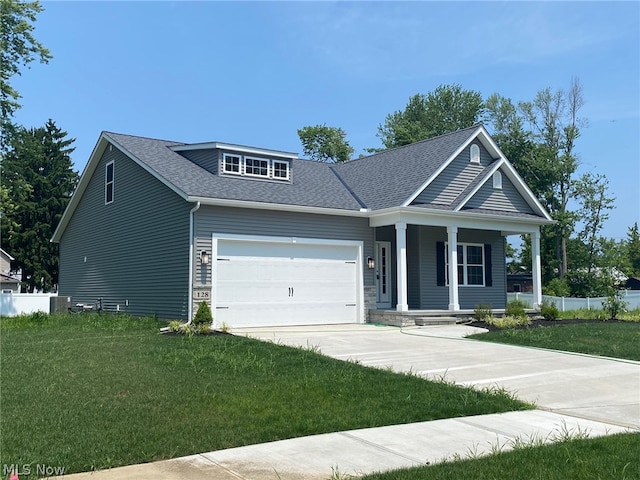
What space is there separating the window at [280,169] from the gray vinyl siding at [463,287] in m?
4.86

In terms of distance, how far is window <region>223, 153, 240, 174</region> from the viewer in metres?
17.1

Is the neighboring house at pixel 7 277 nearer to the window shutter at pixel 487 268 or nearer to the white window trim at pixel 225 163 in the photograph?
the white window trim at pixel 225 163

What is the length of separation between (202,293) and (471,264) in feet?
→ 33.2

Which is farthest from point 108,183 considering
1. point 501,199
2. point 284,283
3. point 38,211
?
point 38,211

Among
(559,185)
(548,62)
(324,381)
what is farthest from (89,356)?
(559,185)

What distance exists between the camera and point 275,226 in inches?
627

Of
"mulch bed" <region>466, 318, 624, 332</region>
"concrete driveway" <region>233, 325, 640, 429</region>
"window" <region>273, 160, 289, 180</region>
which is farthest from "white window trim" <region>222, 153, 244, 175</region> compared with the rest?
"mulch bed" <region>466, 318, 624, 332</region>

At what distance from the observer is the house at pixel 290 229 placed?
1516cm

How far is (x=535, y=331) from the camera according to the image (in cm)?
1427

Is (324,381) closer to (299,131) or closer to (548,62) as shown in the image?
(548,62)

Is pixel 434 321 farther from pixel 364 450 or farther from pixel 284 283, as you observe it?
pixel 364 450

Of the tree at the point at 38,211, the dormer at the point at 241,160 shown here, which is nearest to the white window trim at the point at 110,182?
the dormer at the point at 241,160

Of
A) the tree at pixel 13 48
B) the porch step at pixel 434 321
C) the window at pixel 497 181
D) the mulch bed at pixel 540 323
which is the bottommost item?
the mulch bed at pixel 540 323

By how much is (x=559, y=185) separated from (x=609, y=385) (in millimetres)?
34395
